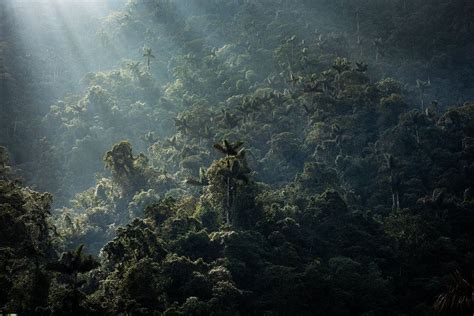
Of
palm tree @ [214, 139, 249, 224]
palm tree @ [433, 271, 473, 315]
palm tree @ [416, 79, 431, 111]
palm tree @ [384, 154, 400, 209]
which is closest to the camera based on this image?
palm tree @ [433, 271, 473, 315]

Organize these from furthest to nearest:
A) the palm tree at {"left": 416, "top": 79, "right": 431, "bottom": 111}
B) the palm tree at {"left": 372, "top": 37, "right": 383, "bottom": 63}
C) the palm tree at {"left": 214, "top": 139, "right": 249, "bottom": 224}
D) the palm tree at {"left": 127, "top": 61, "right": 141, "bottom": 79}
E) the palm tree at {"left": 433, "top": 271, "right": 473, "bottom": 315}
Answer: the palm tree at {"left": 127, "top": 61, "right": 141, "bottom": 79} → the palm tree at {"left": 372, "top": 37, "right": 383, "bottom": 63} → the palm tree at {"left": 416, "top": 79, "right": 431, "bottom": 111} → the palm tree at {"left": 214, "top": 139, "right": 249, "bottom": 224} → the palm tree at {"left": 433, "top": 271, "right": 473, "bottom": 315}

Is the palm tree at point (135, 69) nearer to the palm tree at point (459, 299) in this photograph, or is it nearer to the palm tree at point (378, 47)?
the palm tree at point (378, 47)

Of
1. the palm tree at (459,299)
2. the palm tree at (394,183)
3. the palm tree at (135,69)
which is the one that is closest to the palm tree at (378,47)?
the palm tree at (394,183)

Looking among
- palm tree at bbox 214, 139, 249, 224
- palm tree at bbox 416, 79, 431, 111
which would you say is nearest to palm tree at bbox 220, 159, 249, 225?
palm tree at bbox 214, 139, 249, 224

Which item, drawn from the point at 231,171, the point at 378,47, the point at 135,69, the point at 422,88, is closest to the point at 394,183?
the point at 231,171

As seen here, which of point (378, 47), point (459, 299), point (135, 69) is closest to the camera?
point (459, 299)

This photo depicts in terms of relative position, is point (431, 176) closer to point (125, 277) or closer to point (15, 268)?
point (125, 277)

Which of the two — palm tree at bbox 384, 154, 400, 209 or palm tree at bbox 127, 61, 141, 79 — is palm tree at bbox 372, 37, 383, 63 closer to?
palm tree at bbox 384, 154, 400, 209

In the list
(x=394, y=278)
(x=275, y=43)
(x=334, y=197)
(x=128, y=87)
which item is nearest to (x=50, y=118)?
(x=128, y=87)

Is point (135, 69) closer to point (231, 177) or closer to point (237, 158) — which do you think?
point (237, 158)
